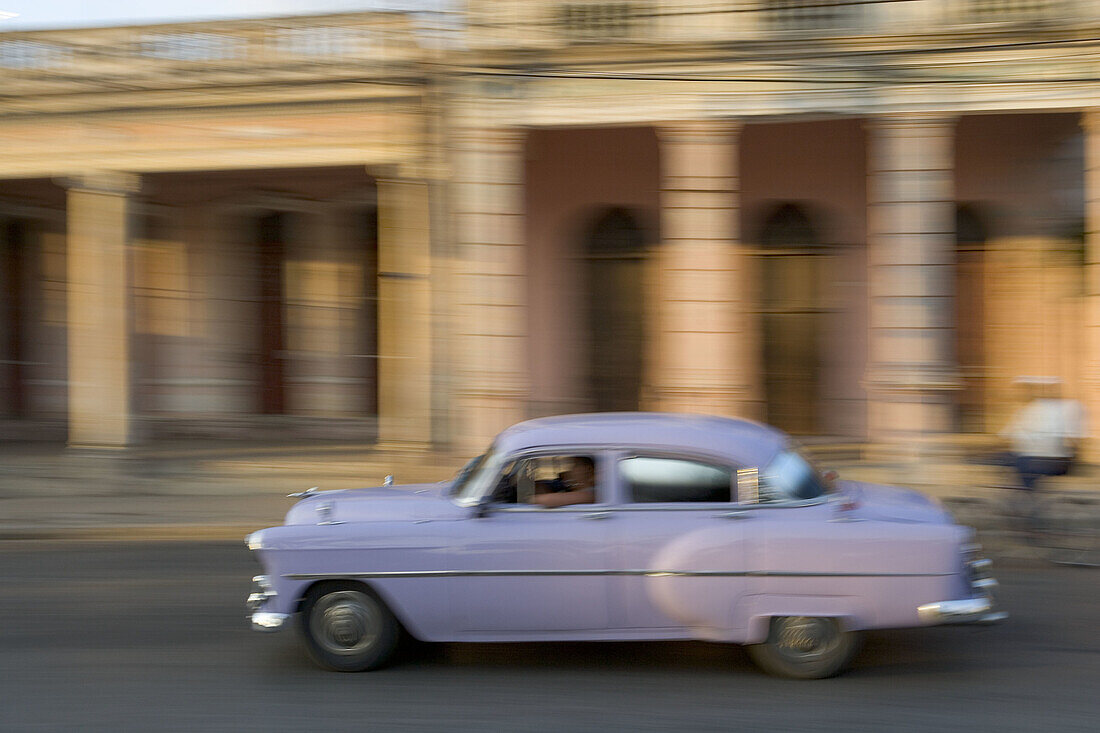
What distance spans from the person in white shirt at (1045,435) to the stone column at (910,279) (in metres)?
3.03

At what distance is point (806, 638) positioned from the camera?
593 centimetres

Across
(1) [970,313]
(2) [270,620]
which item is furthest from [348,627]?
(1) [970,313]

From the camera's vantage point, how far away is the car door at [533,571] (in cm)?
596

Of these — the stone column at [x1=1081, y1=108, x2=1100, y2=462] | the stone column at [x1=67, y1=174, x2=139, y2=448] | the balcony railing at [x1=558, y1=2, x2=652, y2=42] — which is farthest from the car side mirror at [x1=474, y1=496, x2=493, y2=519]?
the stone column at [x1=67, y1=174, x2=139, y2=448]

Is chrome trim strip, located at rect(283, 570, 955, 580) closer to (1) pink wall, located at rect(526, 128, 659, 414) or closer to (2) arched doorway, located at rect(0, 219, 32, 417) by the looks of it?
(1) pink wall, located at rect(526, 128, 659, 414)

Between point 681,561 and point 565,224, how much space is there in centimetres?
1026

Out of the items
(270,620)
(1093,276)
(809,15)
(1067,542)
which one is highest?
(809,15)

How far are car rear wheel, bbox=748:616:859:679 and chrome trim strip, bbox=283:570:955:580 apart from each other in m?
0.26

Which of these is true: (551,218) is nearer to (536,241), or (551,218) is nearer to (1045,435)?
(536,241)

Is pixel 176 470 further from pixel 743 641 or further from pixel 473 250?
pixel 743 641

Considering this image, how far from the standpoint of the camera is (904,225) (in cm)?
1265

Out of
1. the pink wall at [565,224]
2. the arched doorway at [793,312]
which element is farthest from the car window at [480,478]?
the arched doorway at [793,312]

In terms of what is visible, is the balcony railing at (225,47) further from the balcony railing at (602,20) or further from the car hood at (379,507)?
the car hood at (379,507)

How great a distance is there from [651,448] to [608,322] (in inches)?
379
